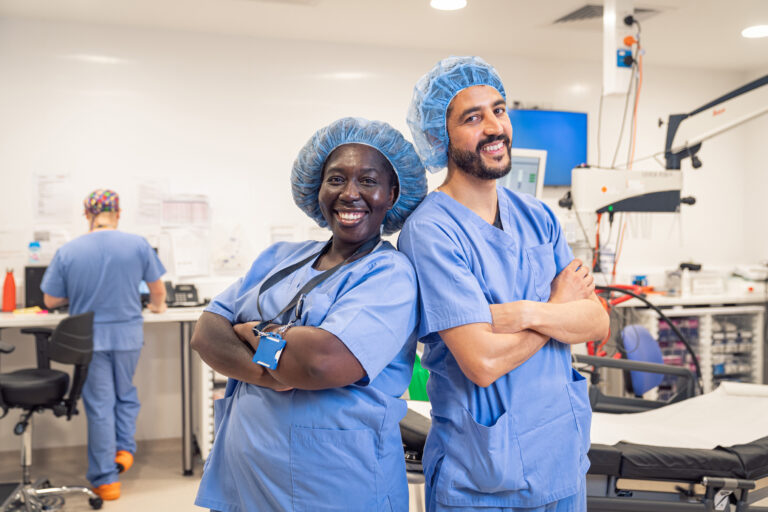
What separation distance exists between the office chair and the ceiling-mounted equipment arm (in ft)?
10.6

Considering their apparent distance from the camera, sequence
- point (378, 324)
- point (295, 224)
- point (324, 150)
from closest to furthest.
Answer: point (378, 324) < point (324, 150) < point (295, 224)

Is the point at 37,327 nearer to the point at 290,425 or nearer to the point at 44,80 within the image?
the point at 44,80

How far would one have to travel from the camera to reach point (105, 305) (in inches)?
140

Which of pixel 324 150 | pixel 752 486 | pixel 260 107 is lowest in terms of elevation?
pixel 752 486

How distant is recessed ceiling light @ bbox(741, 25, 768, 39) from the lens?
4422mm

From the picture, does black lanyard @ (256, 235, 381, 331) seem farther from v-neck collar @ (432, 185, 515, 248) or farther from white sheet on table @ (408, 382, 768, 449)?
white sheet on table @ (408, 382, 768, 449)

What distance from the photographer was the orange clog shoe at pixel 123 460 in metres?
3.70

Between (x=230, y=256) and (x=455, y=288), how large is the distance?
339cm

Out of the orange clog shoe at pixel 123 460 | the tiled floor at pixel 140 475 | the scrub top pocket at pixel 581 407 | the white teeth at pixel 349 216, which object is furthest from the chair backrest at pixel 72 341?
the scrub top pocket at pixel 581 407

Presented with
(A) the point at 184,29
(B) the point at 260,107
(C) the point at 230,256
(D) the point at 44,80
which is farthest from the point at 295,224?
(D) the point at 44,80

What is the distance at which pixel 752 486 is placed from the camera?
197 cm

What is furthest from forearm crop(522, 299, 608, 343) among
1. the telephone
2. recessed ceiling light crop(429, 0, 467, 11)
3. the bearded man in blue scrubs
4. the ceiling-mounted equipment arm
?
the telephone

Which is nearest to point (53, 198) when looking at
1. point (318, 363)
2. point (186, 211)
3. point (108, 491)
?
point (186, 211)

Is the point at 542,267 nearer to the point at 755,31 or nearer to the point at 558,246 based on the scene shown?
the point at 558,246
